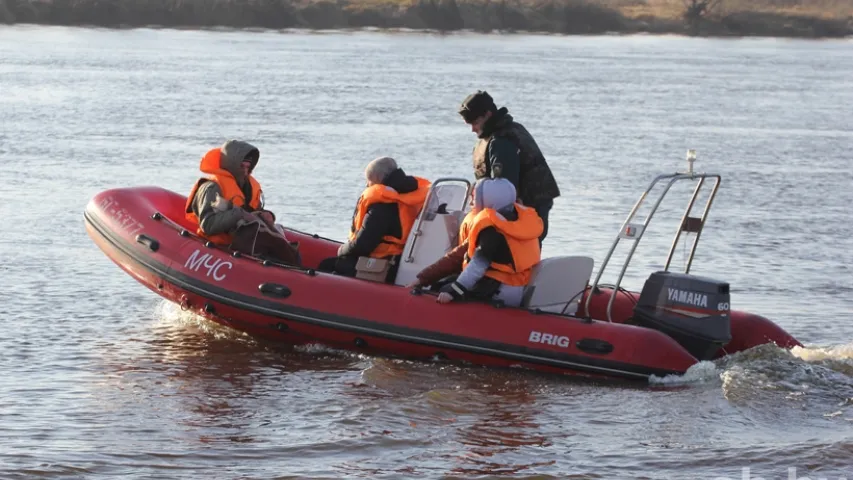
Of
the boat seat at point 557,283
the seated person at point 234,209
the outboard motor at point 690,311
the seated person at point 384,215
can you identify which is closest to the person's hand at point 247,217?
the seated person at point 234,209

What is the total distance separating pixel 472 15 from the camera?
49031 mm

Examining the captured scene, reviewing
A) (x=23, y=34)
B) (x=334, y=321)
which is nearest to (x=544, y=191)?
(x=334, y=321)

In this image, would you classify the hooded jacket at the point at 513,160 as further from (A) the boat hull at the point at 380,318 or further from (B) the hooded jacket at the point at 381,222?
(A) the boat hull at the point at 380,318

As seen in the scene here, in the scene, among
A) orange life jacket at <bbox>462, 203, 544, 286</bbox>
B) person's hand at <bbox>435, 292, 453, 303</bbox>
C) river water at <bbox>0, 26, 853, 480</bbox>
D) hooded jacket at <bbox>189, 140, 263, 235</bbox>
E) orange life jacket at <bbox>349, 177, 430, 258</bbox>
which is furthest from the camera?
hooded jacket at <bbox>189, 140, 263, 235</bbox>

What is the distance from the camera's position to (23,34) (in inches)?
1551

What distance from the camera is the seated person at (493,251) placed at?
6910mm

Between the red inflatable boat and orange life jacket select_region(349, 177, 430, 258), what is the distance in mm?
83

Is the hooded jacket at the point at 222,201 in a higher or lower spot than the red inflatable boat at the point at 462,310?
higher

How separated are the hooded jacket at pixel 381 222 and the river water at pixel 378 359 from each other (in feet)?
2.11

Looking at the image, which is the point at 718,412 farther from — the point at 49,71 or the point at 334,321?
the point at 49,71

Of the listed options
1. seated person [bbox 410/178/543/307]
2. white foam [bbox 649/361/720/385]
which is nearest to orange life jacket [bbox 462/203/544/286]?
seated person [bbox 410/178/543/307]

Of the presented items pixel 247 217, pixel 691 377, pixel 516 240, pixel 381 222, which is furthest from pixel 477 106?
pixel 691 377

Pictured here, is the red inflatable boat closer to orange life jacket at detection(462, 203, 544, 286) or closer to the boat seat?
the boat seat

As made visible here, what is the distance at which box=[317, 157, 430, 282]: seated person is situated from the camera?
7.53 m
